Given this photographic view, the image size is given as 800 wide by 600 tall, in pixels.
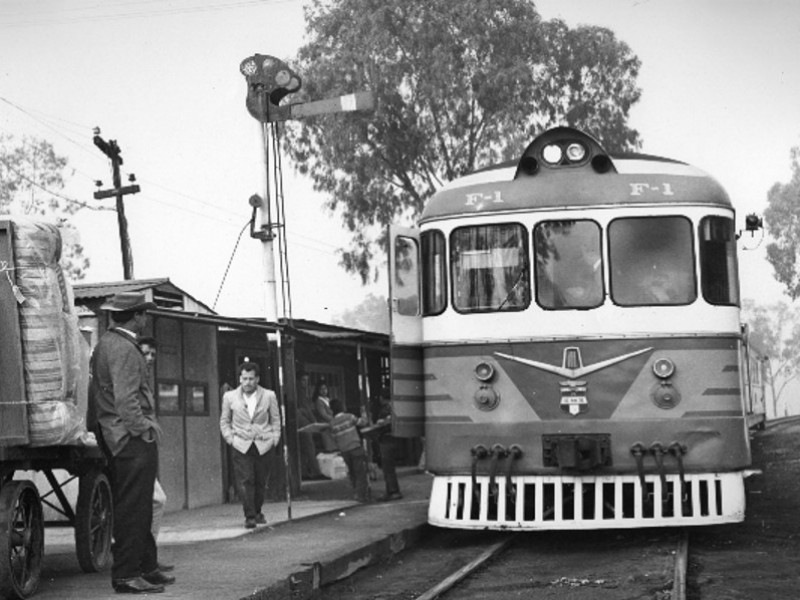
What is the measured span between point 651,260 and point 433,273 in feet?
6.11

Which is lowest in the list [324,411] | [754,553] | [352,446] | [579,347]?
[754,553]

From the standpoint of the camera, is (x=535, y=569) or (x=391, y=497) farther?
(x=391, y=497)

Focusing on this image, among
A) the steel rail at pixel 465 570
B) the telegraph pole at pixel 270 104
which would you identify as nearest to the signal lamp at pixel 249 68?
the telegraph pole at pixel 270 104

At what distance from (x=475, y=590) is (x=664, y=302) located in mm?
3123

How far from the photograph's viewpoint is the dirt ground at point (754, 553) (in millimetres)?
8906

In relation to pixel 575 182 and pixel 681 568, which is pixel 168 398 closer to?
pixel 575 182

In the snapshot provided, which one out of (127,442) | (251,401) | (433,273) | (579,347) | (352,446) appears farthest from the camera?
(352,446)

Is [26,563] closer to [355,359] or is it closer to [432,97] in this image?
[355,359]

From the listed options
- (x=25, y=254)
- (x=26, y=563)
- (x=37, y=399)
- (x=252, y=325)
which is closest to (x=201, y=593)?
(x=26, y=563)

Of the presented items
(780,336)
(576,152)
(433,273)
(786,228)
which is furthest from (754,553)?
(780,336)

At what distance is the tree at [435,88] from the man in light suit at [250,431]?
15.3 meters

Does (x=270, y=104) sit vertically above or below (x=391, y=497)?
above

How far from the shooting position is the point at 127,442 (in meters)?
8.20

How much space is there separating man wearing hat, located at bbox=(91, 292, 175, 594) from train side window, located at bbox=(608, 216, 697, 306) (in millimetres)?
4489
